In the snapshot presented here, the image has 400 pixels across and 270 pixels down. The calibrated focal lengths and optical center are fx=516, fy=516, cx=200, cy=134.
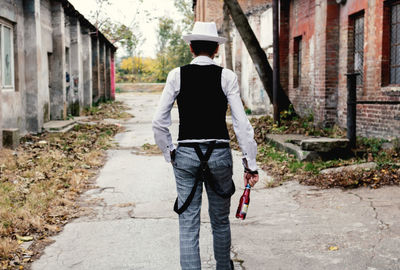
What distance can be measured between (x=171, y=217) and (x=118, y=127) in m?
10.9

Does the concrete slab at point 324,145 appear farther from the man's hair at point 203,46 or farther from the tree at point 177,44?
the tree at point 177,44

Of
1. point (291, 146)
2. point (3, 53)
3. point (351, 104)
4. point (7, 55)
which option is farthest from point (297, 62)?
point (3, 53)

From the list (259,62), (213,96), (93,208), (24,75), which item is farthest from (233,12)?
(213,96)

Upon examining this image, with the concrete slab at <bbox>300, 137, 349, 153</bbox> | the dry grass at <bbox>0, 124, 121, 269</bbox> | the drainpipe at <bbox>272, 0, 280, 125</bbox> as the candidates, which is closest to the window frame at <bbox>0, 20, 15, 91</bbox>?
the dry grass at <bbox>0, 124, 121, 269</bbox>

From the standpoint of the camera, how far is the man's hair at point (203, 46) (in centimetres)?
379

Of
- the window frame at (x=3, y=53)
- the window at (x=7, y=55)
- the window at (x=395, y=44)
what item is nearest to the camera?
the window at (x=395, y=44)

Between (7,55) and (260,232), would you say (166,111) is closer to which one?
(260,232)

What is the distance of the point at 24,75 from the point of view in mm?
13352

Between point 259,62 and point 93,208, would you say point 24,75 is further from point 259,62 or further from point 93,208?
point 93,208

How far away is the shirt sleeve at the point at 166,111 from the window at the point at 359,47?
27.5ft

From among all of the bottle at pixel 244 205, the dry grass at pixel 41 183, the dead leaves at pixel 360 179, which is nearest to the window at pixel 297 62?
the dry grass at pixel 41 183

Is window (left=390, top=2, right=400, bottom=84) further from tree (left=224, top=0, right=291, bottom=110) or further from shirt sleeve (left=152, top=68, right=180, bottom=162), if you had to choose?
shirt sleeve (left=152, top=68, right=180, bottom=162)

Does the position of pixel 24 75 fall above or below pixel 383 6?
below

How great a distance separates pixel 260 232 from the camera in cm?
535
